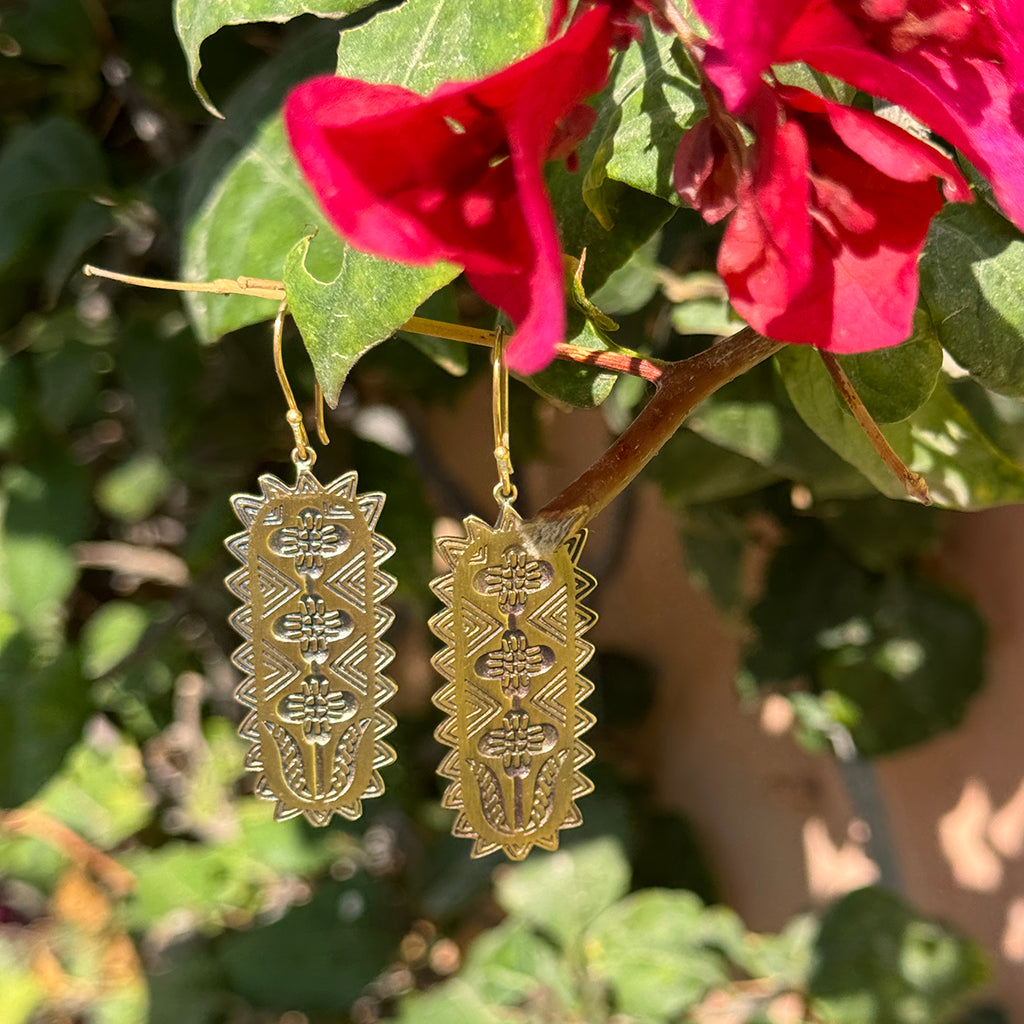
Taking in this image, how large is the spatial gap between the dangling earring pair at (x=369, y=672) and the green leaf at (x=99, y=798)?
761mm

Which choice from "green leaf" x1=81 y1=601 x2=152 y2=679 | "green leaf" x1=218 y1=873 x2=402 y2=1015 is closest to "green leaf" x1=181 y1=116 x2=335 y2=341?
"green leaf" x1=81 y1=601 x2=152 y2=679

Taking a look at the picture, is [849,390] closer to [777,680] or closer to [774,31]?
[774,31]

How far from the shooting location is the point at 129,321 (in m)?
0.77

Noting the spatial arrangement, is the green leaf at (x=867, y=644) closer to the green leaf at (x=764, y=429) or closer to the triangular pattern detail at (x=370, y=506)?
the green leaf at (x=764, y=429)

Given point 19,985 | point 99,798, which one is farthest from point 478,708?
point 19,985

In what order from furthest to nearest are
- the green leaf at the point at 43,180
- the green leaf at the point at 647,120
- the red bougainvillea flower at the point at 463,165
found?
the green leaf at the point at 43,180
the green leaf at the point at 647,120
the red bougainvillea flower at the point at 463,165

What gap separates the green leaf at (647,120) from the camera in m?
0.31

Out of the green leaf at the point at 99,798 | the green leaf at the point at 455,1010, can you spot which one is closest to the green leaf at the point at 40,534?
the green leaf at the point at 99,798

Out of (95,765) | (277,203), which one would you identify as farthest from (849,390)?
(95,765)

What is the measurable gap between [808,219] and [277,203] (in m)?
0.28

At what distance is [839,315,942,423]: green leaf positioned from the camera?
335 mm

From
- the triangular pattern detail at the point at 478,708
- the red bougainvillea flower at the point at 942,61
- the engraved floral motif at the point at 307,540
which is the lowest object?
the triangular pattern detail at the point at 478,708

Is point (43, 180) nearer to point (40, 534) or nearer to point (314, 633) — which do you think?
point (40, 534)

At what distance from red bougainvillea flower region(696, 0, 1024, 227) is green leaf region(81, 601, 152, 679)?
2.70 ft
